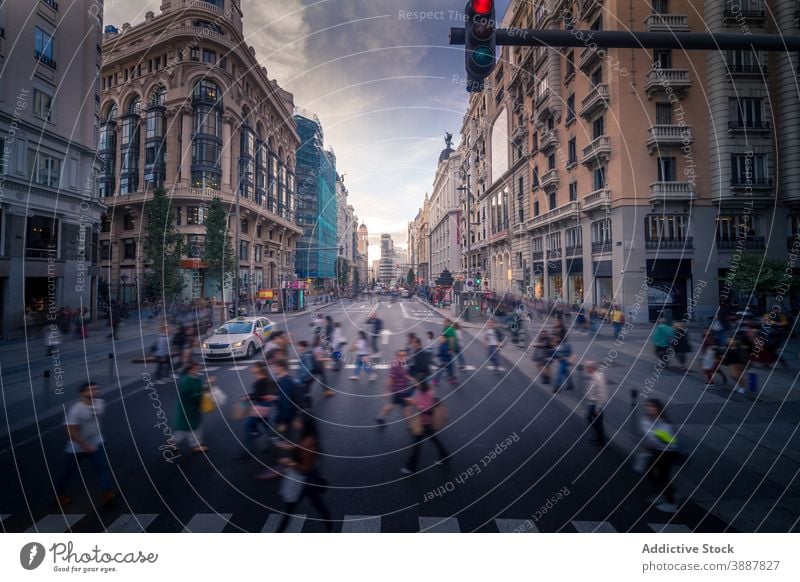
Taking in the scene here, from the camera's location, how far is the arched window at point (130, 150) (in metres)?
33.0

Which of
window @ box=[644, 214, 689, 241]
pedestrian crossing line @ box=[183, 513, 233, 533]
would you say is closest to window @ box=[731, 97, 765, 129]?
window @ box=[644, 214, 689, 241]

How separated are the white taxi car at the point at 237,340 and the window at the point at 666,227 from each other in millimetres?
27386

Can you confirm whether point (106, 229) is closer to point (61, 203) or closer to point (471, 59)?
point (61, 203)

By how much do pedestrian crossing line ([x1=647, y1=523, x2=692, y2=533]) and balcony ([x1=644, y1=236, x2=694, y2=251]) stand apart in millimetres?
25447

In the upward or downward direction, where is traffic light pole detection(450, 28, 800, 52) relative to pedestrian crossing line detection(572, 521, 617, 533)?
upward

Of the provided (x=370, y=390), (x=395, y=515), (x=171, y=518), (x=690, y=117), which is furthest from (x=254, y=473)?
(x=690, y=117)

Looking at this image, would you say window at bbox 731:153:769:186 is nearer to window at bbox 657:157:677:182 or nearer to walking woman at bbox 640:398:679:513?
window at bbox 657:157:677:182

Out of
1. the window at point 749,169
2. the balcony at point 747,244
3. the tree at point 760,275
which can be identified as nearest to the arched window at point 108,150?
the tree at point 760,275

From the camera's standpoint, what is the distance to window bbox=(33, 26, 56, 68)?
10.8 metres

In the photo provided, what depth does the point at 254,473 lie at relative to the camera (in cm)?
586

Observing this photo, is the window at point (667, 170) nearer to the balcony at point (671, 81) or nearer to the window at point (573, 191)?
the balcony at point (671, 81)

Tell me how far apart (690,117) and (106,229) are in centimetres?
5885

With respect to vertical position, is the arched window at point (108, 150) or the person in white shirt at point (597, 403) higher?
the arched window at point (108, 150)

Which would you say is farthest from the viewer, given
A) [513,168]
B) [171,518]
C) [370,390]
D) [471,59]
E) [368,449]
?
[513,168]
